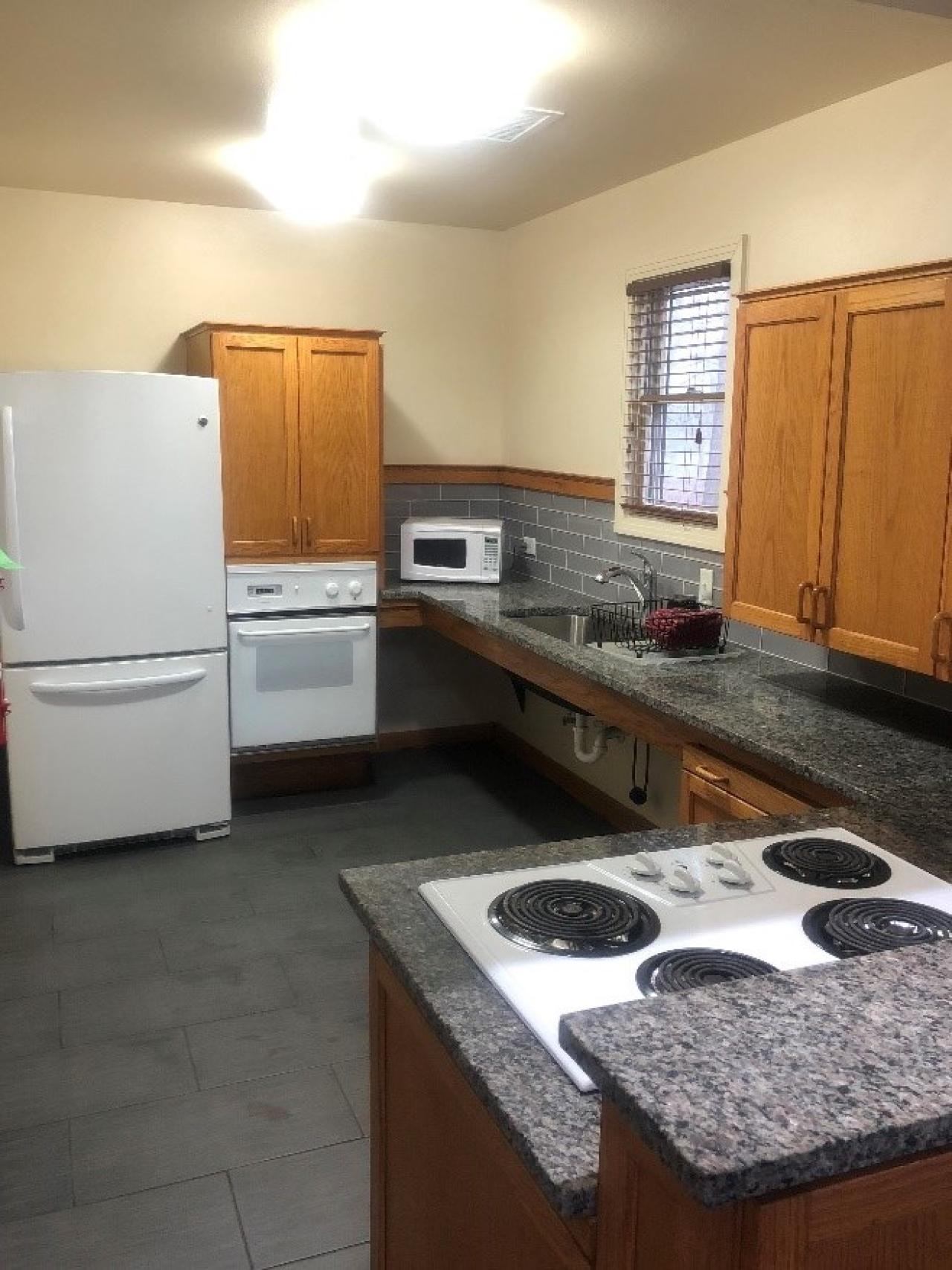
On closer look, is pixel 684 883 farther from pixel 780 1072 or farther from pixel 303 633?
pixel 303 633

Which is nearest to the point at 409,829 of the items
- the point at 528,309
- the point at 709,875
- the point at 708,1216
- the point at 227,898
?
the point at 227,898

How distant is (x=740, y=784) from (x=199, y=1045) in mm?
1521

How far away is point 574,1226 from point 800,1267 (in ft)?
0.94

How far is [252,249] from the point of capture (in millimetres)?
4664

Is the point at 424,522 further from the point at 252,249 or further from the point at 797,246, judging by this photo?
the point at 797,246

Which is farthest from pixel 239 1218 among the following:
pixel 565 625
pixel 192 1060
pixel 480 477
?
pixel 480 477

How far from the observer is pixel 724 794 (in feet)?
8.56

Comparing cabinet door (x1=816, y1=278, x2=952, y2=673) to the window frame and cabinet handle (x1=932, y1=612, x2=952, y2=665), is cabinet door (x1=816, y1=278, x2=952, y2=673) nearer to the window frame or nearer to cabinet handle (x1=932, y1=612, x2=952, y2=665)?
cabinet handle (x1=932, y1=612, x2=952, y2=665)

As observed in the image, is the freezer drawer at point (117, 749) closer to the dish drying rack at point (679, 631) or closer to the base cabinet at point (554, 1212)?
the dish drying rack at point (679, 631)

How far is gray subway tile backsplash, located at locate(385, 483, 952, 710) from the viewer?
9.75 feet

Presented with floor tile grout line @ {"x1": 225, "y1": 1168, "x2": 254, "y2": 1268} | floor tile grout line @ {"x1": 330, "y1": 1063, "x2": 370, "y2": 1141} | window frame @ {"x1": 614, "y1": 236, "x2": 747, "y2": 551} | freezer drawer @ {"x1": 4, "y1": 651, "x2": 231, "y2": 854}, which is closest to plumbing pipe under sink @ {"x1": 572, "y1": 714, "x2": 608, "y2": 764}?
window frame @ {"x1": 614, "y1": 236, "x2": 747, "y2": 551}

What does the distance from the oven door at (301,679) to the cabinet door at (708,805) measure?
196 cm

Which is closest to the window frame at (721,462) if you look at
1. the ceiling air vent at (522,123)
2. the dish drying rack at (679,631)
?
the dish drying rack at (679,631)

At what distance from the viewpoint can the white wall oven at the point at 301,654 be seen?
14.1 ft
